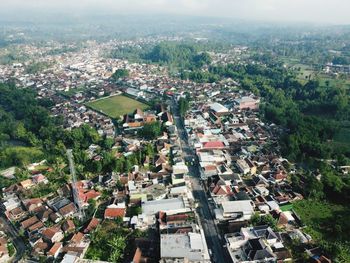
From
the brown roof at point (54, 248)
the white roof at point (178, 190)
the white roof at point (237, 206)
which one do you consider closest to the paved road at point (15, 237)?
the brown roof at point (54, 248)

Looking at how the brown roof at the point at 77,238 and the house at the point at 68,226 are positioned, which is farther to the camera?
the house at the point at 68,226

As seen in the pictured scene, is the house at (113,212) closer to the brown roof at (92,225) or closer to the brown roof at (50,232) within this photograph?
the brown roof at (92,225)

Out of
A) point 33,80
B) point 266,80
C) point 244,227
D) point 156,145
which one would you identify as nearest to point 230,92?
point 266,80

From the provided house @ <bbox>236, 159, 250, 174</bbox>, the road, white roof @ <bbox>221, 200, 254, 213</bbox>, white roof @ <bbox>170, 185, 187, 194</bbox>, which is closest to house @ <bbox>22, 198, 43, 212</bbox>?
white roof @ <bbox>170, 185, 187, 194</bbox>

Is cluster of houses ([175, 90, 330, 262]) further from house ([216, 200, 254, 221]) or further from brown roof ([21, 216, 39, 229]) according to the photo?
brown roof ([21, 216, 39, 229])

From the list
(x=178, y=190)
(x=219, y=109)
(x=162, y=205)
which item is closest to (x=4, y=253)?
(x=162, y=205)

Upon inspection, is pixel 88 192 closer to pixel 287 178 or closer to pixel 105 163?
pixel 105 163
